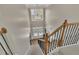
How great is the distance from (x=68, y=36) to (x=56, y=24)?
139cm

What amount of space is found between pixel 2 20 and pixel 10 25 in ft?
1.19

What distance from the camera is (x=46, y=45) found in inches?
119

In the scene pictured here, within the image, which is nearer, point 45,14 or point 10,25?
point 10,25

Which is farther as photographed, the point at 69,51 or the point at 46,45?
the point at 46,45

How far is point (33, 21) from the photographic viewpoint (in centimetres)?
719
